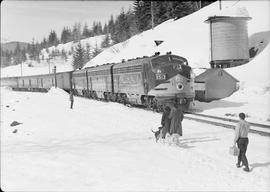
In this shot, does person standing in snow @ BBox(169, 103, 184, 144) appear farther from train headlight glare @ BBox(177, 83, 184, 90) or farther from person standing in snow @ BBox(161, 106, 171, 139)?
train headlight glare @ BBox(177, 83, 184, 90)

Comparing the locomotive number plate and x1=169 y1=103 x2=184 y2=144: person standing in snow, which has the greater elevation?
the locomotive number plate

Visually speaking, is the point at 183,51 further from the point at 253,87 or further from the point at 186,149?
the point at 186,149

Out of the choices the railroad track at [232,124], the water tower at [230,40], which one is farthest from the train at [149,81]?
the water tower at [230,40]

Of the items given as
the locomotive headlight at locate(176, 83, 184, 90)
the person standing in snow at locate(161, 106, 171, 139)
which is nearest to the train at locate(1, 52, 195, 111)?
the locomotive headlight at locate(176, 83, 184, 90)

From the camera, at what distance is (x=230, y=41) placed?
43844 mm

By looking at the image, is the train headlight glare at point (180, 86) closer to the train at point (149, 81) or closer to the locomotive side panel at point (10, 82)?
the train at point (149, 81)

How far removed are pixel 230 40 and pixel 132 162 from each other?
3485 centimetres

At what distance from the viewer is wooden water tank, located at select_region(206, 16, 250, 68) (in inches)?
1716

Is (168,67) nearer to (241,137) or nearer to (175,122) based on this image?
(175,122)

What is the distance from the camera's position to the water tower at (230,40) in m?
43.6

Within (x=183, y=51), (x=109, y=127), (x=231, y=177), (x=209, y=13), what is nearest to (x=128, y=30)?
(x=209, y=13)

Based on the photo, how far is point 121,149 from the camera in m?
14.1

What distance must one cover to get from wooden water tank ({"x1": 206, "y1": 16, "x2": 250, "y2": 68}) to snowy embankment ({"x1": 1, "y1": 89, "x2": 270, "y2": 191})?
25803mm

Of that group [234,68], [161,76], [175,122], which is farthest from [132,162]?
[234,68]
